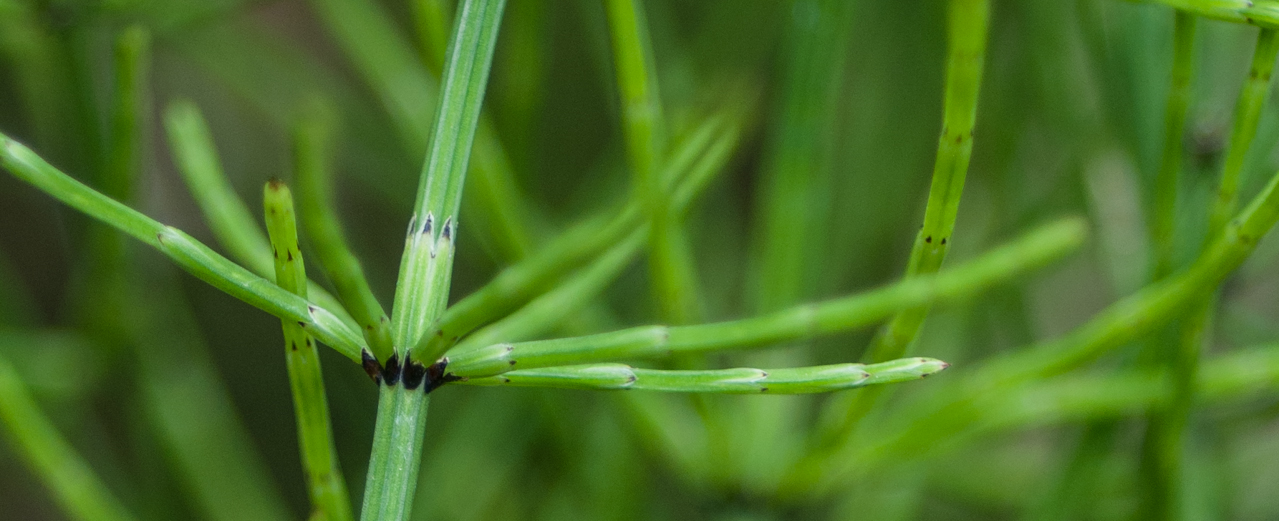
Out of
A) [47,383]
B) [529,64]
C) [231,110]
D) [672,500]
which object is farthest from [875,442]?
[231,110]

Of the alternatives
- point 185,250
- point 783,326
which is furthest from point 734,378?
point 185,250

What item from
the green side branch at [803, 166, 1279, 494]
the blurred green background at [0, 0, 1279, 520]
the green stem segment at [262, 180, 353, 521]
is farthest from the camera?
the blurred green background at [0, 0, 1279, 520]

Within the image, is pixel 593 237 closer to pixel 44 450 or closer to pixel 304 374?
pixel 304 374

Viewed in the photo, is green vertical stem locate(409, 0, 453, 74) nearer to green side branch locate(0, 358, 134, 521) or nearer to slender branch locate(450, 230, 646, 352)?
slender branch locate(450, 230, 646, 352)

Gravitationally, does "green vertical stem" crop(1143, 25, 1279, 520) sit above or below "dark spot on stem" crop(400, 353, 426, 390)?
above

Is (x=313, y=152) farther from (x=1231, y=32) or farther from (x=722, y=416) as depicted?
(x=1231, y=32)

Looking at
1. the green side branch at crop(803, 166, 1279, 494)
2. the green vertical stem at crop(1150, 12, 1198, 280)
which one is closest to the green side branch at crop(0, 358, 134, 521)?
the green side branch at crop(803, 166, 1279, 494)

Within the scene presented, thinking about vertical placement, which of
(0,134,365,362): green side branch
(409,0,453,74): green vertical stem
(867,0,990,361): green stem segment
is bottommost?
(0,134,365,362): green side branch

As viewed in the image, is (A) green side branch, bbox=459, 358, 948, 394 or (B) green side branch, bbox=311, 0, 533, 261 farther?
(B) green side branch, bbox=311, 0, 533, 261
